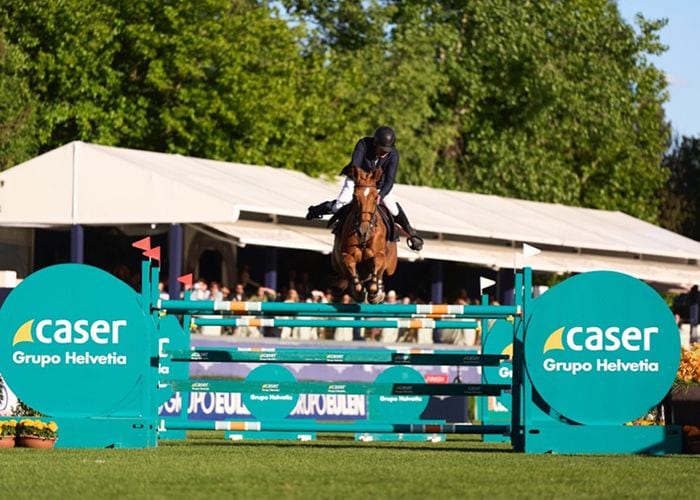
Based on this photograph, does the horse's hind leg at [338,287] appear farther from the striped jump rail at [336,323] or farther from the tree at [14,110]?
the tree at [14,110]

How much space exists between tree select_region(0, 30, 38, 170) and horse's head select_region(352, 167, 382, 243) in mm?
23022

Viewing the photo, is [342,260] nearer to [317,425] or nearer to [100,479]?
[317,425]

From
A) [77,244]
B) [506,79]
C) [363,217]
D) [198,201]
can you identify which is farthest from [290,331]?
[506,79]

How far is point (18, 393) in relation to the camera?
1214cm

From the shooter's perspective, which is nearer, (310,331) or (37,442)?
(37,442)

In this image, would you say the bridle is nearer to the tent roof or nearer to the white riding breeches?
the white riding breeches

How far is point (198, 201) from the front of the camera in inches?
1042

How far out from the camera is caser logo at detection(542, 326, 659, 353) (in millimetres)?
12008

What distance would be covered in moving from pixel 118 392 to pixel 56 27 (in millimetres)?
25393

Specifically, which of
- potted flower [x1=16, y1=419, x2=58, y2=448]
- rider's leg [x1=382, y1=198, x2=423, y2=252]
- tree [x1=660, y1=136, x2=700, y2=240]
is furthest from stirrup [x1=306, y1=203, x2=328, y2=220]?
tree [x1=660, y1=136, x2=700, y2=240]

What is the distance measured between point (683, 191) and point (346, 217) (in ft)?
180

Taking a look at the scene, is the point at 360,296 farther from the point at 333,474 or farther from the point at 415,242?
the point at 333,474

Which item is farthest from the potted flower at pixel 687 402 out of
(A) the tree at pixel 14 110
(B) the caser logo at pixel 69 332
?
(A) the tree at pixel 14 110

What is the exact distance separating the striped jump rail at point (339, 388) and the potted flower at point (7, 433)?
4.32 feet
